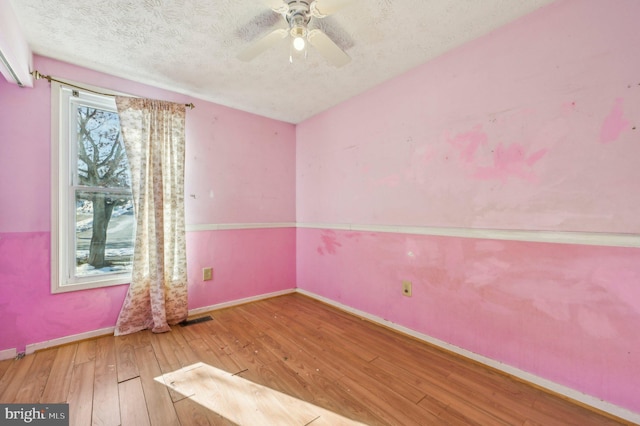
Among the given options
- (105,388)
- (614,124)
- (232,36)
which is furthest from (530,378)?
(232,36)

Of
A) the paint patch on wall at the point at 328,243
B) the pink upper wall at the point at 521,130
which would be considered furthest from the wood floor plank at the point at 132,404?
the pink upper wall at the point at 521,130

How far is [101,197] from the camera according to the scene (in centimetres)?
220

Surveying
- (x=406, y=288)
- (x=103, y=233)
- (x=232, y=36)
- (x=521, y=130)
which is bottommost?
(x=406, y=288)

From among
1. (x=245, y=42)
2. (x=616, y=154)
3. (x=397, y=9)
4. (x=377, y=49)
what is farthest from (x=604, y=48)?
(x=245, y=42)

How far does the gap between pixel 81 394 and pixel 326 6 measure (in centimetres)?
247

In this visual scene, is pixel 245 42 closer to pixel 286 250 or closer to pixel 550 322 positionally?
pixel 286 250

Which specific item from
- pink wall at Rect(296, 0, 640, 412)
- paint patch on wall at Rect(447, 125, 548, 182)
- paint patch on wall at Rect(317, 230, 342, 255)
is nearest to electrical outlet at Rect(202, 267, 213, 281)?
paint patch on wall at Rect(317, 230, 342, 255)

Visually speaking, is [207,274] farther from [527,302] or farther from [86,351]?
[527,302]

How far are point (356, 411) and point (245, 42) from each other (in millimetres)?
2370

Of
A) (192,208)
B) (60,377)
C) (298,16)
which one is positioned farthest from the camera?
(192,208)

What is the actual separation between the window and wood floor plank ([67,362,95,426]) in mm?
673

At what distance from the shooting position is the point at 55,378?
158cm

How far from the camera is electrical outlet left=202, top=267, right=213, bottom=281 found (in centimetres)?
264

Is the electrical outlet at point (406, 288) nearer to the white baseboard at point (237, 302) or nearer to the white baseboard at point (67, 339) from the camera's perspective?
the white baseboard at point (237, 302)
